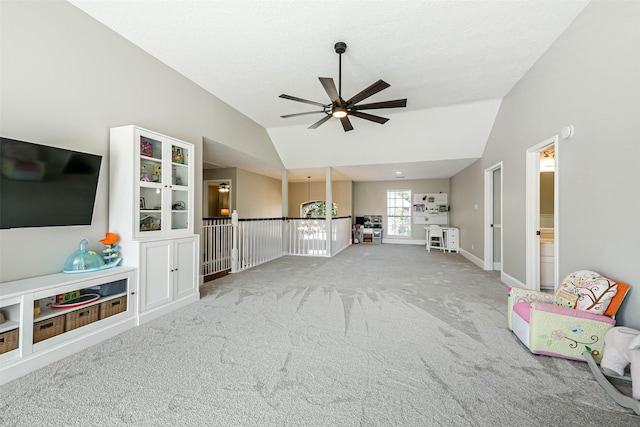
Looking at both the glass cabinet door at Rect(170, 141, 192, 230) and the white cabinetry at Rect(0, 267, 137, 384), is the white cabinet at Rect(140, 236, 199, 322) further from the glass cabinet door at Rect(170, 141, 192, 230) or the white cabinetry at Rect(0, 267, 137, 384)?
the glass cabinet door at Rect(170, 141, 192, 230)

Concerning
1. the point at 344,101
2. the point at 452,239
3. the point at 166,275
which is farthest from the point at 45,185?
the point at 452,239

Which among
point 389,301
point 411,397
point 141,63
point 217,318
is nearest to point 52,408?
point 217,318

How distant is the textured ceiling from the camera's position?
7.89 feet

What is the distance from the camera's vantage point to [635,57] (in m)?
1.90

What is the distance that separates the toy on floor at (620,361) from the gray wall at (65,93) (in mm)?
4393

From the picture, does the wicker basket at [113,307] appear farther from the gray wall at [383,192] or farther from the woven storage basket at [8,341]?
the gray wall at [383,192]

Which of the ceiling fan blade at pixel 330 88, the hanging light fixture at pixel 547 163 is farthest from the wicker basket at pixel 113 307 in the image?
the hanging light fixture at pixel 547 163

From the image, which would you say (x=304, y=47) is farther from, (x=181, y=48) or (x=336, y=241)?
(x=336, y=241)

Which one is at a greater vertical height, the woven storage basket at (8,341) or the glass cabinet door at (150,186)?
the glass cabinet door at (150,186)

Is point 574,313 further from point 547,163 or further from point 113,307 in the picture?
point 113,307

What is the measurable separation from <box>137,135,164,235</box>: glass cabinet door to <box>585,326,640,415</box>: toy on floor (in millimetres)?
4084

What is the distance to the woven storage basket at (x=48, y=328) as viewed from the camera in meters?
1.90

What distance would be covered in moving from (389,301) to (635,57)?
3.11 meters

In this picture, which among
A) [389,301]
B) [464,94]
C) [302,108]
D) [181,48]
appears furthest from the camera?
[302,108]
